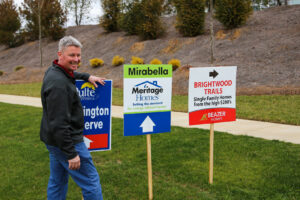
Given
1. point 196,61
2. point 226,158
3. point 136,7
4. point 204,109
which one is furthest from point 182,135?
point 136,7

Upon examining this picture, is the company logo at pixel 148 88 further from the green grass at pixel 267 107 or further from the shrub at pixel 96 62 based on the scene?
the shrub at pixel 96 62

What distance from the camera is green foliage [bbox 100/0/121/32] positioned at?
3653cm

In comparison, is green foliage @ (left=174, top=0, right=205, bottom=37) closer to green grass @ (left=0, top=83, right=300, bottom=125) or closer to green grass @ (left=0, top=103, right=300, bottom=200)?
green grass @ (left=0, top=83, right=300, bottom=125)

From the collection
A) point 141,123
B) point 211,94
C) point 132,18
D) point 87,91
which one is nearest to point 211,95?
point 211,94

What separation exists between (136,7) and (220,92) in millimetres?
28730

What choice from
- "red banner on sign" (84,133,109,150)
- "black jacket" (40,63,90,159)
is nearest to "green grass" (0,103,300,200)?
"red banner on sign" (84,133,109,150)

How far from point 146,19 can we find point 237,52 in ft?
42.8

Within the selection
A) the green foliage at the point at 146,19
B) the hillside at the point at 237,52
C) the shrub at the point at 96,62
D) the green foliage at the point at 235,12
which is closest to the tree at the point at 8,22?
the hillside at the point at 237,52

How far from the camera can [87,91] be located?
4117 millimetres

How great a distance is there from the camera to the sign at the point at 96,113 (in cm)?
413

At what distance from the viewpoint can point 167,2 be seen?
124 ft

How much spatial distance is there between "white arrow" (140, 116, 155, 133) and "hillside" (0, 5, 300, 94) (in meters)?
10.5

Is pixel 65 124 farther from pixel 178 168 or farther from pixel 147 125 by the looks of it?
pixel 178 168

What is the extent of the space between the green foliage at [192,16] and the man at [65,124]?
24144mm
